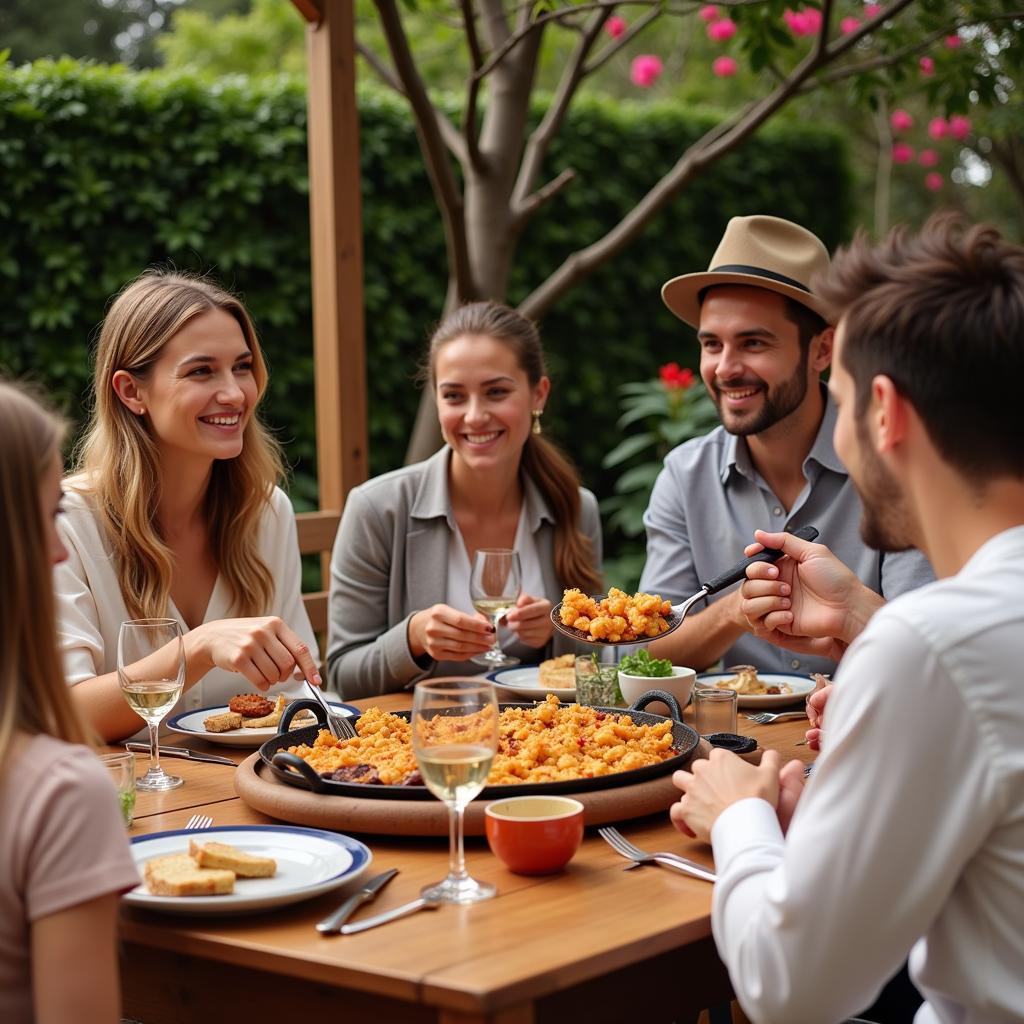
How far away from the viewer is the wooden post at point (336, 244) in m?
4.70

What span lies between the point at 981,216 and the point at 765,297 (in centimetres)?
1481

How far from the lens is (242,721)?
287 centimetres

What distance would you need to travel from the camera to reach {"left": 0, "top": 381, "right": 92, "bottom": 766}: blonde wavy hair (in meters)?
1.55

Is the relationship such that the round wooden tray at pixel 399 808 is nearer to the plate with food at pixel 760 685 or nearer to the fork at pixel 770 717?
the fork at pixel 770 717

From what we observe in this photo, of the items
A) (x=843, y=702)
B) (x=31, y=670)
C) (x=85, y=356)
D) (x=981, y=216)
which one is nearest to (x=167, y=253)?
(x=85, y=356)

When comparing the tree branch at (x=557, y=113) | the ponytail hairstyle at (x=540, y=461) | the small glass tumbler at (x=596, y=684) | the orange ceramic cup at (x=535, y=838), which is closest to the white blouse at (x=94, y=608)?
the small glass tumbler at (x=596, y=684)

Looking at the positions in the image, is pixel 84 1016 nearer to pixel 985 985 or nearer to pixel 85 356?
pixel 985 985

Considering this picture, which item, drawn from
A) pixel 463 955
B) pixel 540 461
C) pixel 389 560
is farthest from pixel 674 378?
pixel 463 955

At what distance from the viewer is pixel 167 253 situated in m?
6.16

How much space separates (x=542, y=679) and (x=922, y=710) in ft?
6.07

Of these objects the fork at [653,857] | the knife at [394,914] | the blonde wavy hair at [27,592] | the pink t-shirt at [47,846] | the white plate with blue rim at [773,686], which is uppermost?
the blonde wavy hair at [27,592]

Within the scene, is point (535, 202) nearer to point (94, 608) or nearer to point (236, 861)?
point (94, 608)

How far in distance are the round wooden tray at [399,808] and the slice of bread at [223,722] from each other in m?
0.59

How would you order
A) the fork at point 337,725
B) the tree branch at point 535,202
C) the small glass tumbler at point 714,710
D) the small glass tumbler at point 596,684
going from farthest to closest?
the tree branch at point 535,202 < the small glass tumbler at point 596,684 < the small glass tumbler at point 714,710 < the fork at point 337,725
